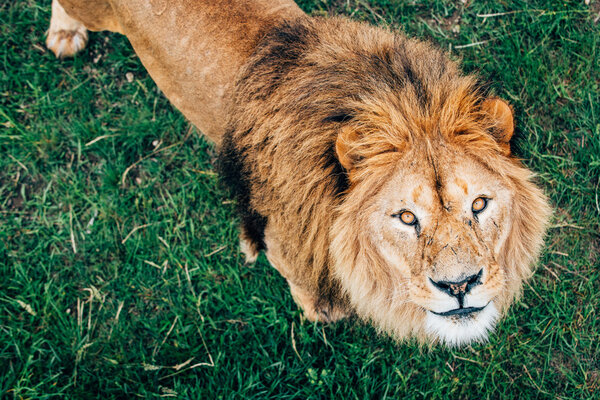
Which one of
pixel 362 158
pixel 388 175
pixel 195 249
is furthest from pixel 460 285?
pixel 195 249

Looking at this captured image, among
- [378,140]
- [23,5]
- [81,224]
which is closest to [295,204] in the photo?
[378,140]

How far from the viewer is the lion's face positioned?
5.31 ft

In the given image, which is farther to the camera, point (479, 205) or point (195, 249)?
point (195, 249)

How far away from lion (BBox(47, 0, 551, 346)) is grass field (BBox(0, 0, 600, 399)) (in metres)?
0.78

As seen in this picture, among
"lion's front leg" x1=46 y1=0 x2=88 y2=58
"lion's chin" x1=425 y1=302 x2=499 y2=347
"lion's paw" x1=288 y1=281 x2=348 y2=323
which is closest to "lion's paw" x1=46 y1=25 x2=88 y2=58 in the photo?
"lion's front leg" x1=46 y1=0 x2=88 y2=58

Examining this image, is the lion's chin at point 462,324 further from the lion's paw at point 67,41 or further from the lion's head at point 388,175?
the lion's paw at point 67,41

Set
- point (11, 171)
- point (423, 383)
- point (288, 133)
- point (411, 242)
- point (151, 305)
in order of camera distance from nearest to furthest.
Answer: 1. point (411, 242)
2. point (288, 133)
3. point (423, 383)
4. point (151, 305)
5. point (11, 171)

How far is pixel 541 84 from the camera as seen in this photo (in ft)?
10.6

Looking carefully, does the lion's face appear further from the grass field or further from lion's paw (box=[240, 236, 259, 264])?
the grass field

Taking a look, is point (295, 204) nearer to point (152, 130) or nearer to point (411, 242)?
point (411, 242)

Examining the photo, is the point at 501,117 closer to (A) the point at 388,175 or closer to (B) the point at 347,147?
(A) the point at 388,175

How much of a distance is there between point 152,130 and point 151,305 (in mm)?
1183

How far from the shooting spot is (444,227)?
1625 millimetres

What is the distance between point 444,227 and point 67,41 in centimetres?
299
